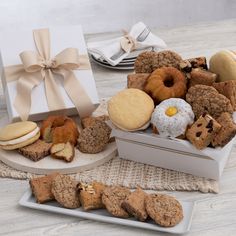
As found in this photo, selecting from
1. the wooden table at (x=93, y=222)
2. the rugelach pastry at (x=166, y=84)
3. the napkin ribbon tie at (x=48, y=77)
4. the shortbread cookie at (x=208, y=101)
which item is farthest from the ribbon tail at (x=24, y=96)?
the shortbread cookie at (x=208, y=101)

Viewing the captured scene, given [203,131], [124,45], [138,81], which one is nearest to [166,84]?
[138,81]

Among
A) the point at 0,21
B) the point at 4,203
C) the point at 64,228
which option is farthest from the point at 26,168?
the point at 0,21

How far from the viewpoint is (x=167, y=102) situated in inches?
45.6

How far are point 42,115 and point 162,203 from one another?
0.48m

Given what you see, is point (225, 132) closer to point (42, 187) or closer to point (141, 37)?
point (42, 187)

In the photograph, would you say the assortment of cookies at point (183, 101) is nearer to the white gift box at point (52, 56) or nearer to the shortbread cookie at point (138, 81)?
the shortbread cookie at point (138, 81)

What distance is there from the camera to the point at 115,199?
1060mm

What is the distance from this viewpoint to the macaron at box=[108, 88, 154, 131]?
1159 millimetres

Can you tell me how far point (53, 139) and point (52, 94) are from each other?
17cm

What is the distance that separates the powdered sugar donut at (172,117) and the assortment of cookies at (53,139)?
17 centimetres

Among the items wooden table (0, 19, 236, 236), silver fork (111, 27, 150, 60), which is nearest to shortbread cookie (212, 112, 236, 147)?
wooden table (0, 19, 236, 236)

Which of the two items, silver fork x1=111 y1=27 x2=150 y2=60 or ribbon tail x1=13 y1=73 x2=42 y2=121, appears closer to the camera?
ribbon tail x1=13 y1=73 x2=42 y2=121

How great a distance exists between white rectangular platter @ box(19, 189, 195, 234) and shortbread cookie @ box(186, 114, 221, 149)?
117 mm

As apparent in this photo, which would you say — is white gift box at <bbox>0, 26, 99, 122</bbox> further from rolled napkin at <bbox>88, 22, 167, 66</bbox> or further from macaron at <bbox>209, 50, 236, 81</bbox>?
macaron at <bbox>209, 50, 236, 81</bbox>
